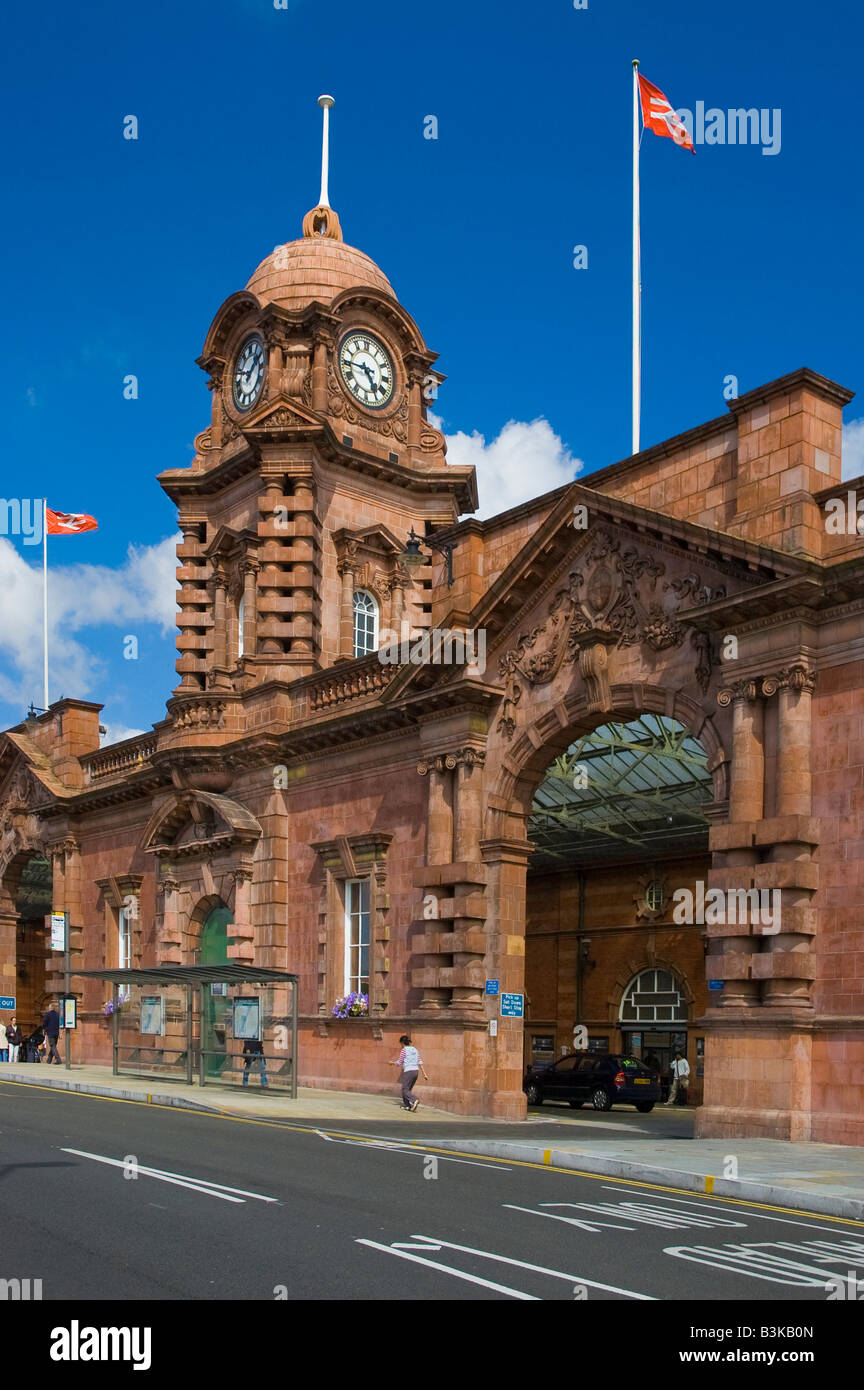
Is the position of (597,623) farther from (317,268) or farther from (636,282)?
(317,268)

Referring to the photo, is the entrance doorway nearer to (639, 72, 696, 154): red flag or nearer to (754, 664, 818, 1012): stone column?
(639, 72, 696, 154): red flag

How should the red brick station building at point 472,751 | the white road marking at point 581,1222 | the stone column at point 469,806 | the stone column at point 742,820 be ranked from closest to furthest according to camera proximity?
the white road marking at point 581,1222 < the red brick station building at point 472,751 < the stone column at point 742,820 < the stone column at point 469,806

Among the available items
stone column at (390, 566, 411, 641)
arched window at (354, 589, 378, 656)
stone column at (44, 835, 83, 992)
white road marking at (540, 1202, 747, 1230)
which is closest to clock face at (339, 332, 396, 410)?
stone column at (390, 566, 411, 641)

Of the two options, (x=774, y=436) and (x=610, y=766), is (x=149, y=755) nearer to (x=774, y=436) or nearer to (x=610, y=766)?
(x=610, y=766)

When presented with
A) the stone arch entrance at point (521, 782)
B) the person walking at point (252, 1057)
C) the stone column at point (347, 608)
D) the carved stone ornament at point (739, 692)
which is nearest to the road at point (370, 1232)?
the carved stone ornament at point (739, 692)

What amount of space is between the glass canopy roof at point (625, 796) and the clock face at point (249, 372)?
13.6m

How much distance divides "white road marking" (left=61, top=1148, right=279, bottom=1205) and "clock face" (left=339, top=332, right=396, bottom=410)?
2762 centimetres

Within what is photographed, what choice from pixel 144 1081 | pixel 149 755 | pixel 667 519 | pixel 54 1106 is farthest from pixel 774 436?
pixel 149 755

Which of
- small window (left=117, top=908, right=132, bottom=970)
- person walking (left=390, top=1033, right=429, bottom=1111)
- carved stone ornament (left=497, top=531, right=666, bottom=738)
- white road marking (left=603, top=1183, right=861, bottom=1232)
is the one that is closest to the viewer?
white road marking (left=603, top=1183, right=861, bottom=1232)

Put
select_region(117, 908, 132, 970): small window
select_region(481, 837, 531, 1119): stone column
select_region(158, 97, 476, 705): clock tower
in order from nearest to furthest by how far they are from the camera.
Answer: select_region(481, 837, 531, 1119): stone column
select_region(158, 97, 476, 705): clock tower
select_region(117, 908, 132, 970): small window

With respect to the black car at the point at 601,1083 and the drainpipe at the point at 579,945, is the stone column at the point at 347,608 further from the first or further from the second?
the black car at the point at 601,1083

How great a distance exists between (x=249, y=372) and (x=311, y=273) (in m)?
3.20

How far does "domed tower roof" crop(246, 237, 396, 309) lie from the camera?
133 ft

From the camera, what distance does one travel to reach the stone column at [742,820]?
71.0 ft
